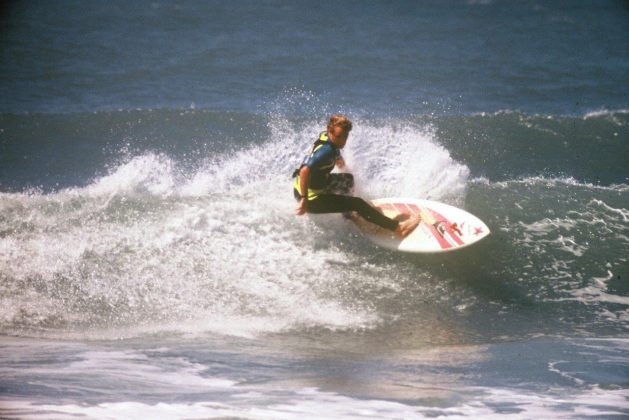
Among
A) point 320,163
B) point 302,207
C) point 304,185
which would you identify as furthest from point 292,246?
point 320,163

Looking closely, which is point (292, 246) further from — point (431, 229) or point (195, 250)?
point (431, 229)

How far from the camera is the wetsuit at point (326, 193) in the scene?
6.88 meters

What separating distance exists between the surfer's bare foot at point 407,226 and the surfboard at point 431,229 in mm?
34

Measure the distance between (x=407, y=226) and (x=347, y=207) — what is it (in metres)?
0.75

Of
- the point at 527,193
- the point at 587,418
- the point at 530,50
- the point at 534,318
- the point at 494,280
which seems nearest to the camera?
the point at 587,418

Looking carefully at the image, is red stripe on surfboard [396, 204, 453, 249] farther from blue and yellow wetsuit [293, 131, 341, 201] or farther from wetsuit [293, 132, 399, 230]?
blue and yellow wetsuit [293, 131, 341, 201]

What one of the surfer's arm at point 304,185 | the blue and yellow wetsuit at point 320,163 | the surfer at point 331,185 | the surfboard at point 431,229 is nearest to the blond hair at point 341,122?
the surfer at point 331,185

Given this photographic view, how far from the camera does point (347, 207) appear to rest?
7133 mm

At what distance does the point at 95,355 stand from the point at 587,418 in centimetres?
343

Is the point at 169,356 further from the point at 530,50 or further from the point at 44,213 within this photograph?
the point at 530,50

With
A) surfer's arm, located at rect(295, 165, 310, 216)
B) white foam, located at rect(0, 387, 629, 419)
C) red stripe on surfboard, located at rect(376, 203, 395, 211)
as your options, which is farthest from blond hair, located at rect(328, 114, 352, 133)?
white foam, located at rect(0, 387, 629, 419)

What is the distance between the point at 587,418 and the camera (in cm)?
414

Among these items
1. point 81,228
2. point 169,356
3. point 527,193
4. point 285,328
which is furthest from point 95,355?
point 527,193

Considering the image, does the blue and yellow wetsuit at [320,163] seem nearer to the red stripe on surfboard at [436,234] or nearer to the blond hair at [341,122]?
the blond hair at [341,122]
